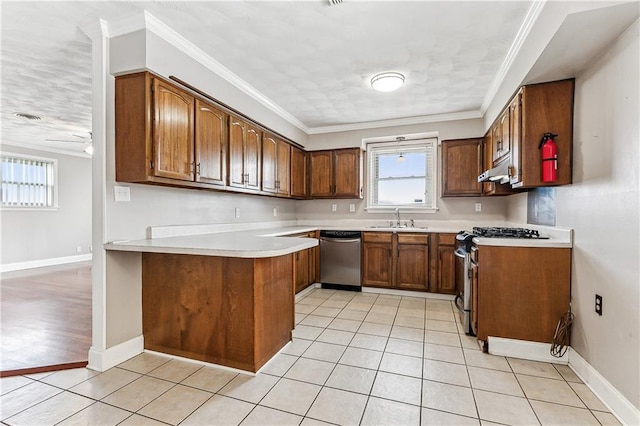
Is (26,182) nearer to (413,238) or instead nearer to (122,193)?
(122,193)

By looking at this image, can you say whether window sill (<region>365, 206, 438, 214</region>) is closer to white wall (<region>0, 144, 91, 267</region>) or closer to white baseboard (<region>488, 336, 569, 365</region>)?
white baseboard (<region>488, 336, 569, 365</region>)

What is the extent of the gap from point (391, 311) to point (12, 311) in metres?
4.31

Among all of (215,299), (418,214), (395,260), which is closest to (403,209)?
(418,214)

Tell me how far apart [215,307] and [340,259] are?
2.41 m

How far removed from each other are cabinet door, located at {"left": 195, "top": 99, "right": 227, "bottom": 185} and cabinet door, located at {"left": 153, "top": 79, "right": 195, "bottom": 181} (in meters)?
0.09

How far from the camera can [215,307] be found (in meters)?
2.22

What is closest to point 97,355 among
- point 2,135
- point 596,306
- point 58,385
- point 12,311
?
point 58,385

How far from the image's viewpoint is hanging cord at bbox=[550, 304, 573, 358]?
7.36 ft

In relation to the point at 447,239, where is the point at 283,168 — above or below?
above

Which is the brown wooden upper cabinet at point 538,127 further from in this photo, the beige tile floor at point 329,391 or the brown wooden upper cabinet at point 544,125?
the beige tile floor at point 329,391

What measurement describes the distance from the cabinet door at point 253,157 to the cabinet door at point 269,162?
0.10m

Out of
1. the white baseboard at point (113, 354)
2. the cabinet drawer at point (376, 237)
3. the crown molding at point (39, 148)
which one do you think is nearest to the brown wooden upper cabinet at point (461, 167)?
the cabinet drawer at point (376, 237)

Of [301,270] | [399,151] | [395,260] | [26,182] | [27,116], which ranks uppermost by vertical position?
[27,116]

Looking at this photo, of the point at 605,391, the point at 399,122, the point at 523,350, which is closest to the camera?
the point at 605,391
